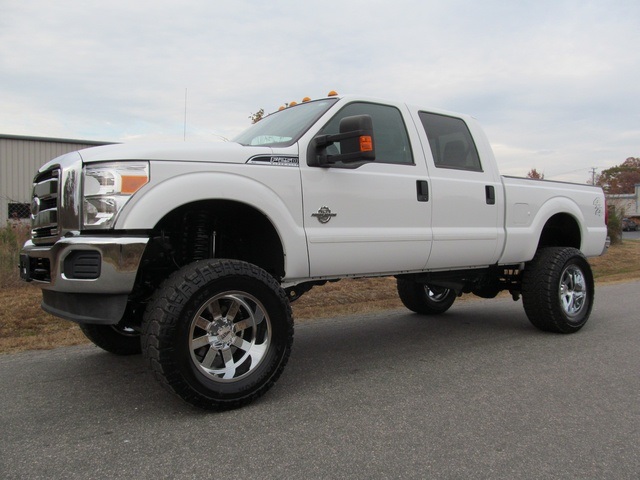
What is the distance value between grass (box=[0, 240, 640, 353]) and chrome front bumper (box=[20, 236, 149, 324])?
231 cm

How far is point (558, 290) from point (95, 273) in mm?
4504

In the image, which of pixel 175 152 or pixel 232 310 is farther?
pixel 232 310

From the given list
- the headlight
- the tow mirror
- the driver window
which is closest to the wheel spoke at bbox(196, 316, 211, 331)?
Result: the headlight

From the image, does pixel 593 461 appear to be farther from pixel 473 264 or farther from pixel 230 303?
pixel 473 264

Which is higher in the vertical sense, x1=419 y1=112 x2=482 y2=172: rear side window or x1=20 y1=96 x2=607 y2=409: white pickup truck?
x1=419 y1=112 x2=482 y2=172: rear side window

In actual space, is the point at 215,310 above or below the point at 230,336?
above

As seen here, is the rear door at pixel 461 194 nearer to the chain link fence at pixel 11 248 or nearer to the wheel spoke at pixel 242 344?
the wheel spoke at pixel 242 344

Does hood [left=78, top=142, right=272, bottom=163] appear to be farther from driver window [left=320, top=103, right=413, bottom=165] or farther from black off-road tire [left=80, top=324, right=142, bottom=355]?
black off-road tire [left=80, top=324, right=142, bottom=355]

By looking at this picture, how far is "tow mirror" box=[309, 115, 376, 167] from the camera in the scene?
361 centimetres

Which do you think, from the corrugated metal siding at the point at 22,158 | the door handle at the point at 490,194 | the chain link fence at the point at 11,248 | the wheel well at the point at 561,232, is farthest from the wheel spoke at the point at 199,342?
the corrugated metal siding at the point at 22,158

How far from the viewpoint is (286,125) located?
433cm

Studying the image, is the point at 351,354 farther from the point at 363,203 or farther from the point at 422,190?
the point at 422,190

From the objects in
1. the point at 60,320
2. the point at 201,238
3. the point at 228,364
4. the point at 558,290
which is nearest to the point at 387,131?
the point at 201,238

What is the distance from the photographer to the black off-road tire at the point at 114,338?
14.3ft
